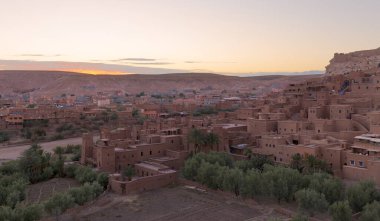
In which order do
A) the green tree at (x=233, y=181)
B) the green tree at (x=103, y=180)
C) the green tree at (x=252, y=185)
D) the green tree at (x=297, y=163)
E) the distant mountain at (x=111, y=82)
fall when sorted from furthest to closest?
the distant mountain at (x=111, y=82) < the green tree at (x=103, y=180) < the green tree at (x=297, y=163) < the green tree at (x=233, y=181) < the green tree at (x=252, y=185)

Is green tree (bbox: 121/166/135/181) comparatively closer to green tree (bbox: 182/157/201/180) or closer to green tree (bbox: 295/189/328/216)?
green tree (bbox: 182/157/201/180)

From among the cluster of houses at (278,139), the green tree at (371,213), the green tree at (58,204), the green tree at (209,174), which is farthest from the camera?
the cluster of houses at (278,139)

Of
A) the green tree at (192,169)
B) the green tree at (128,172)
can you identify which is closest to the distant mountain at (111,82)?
the green tree at (128,172)

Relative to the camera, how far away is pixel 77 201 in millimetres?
18703

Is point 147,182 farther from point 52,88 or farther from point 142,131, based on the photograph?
point 52,88

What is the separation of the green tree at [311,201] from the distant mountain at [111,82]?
104m

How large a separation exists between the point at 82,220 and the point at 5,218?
3582 mm

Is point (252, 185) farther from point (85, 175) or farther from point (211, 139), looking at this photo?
point (85, 175)

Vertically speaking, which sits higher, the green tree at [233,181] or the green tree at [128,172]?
the green tree at [233,181]

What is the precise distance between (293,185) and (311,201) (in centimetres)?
213

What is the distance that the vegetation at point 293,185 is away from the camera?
16217 mm

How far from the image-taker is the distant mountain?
405 feet

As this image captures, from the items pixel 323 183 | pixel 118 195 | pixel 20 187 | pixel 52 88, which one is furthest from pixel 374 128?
pixel 52 88

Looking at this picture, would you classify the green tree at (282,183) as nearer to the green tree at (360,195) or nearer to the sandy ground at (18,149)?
the green tree at (360,195)
